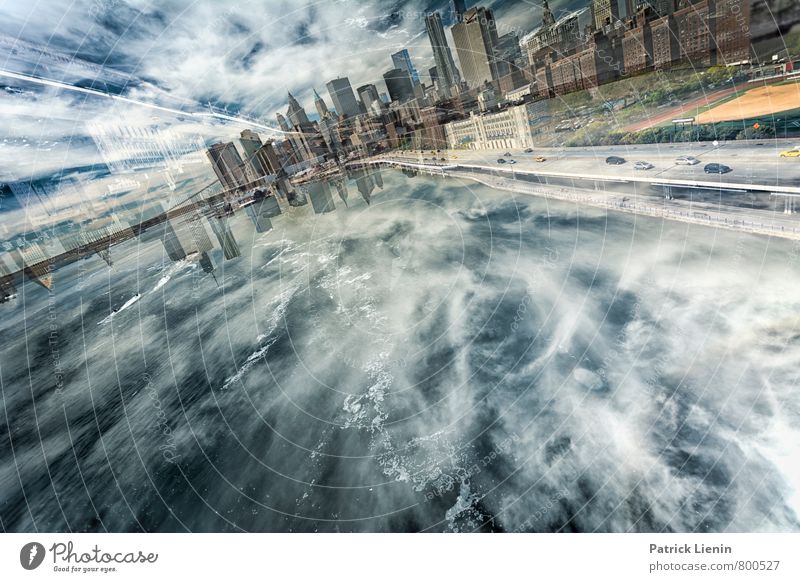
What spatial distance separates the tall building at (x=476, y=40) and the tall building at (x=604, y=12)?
28.9 ft

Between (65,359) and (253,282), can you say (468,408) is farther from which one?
(65,359)

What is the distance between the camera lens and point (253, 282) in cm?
3141

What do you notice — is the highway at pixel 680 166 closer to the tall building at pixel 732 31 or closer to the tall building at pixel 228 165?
the tall building at pixel 732 31

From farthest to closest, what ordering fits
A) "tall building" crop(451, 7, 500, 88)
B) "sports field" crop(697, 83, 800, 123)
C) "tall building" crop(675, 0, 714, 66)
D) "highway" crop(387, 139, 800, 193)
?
"tall building" crop(675, 0, 714, 66)
"sports field" crop(697, 83, 800, 123)
"tall building" crop(451, 7, 500, 88)
"highway" crop(387, 139, 800, 193)

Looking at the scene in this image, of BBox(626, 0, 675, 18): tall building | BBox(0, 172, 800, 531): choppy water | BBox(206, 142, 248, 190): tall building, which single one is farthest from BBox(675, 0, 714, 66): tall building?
BBox(206, 142, 248, 190): tall building

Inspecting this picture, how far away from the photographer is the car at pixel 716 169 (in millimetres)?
19188

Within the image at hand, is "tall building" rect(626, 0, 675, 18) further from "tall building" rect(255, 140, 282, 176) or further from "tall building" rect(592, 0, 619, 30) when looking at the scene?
"tall building" rect(255, 140, 282, 176)

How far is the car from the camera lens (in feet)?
63.0

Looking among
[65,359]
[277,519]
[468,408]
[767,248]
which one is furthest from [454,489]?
[65,359]

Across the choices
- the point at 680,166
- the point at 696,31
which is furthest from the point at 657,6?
the point at 680,166

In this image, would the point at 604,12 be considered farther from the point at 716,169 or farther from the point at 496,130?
the point at 716,169

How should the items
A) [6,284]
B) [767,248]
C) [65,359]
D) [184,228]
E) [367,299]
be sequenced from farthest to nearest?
[184,228] < [6,284] < [65,359] < [367,299] < [767,248]

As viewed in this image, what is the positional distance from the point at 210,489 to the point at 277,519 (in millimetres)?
3516

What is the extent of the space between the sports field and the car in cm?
904
